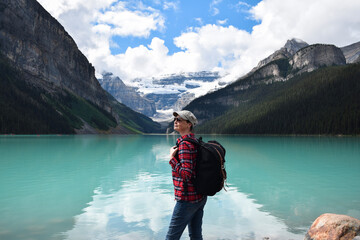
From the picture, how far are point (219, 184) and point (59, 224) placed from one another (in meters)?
8.73

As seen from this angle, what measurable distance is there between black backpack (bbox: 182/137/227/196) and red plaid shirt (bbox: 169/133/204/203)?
0.11 metres

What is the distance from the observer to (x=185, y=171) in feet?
18.4

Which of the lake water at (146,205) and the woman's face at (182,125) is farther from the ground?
the woman's face at (182,125)

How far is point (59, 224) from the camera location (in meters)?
11.5

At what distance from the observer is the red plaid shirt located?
5.60 m

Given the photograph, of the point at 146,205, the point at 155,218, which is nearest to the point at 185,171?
the point at 155,218

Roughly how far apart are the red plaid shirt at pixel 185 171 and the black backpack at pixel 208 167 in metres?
0.11

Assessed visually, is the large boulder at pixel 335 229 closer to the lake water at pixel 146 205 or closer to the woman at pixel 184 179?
the lake water at pixel 146 205

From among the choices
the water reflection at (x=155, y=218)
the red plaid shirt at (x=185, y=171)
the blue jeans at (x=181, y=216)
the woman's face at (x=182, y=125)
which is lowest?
the water reflection at (x=155, y=218)

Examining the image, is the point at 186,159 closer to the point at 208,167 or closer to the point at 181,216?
the point at 208,167

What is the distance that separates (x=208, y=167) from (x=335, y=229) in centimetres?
582

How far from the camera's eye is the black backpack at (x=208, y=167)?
5.64m

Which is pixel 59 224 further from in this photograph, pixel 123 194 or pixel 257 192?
pixel 257 192

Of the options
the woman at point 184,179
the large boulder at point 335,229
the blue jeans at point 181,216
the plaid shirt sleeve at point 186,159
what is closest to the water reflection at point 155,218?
the large boulder at point 335,229
